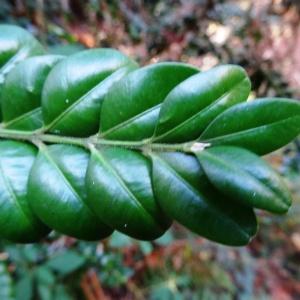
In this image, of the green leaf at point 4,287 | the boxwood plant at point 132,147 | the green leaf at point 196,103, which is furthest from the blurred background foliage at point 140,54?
the green leaf at point 196,103

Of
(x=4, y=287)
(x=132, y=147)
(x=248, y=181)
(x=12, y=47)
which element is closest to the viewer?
(x=248, y=181)

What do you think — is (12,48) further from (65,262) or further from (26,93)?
(65,262)

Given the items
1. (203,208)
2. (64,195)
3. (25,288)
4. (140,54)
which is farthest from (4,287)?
(203,208)

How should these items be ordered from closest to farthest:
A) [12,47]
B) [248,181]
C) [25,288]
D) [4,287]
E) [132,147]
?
[248,181] < [132,147] < [12,47] < [4,287] < [25,288]

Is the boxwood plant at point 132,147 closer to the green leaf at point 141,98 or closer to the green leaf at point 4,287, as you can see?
the green leaf at point 141,98

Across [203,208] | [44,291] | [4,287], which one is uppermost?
[203,208]

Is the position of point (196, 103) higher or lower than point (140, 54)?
higher

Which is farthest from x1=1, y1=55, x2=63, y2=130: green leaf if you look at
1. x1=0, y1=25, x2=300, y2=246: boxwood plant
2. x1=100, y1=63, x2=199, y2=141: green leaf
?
x1=100, y1=63, x2=199, y2=141: green leaf
